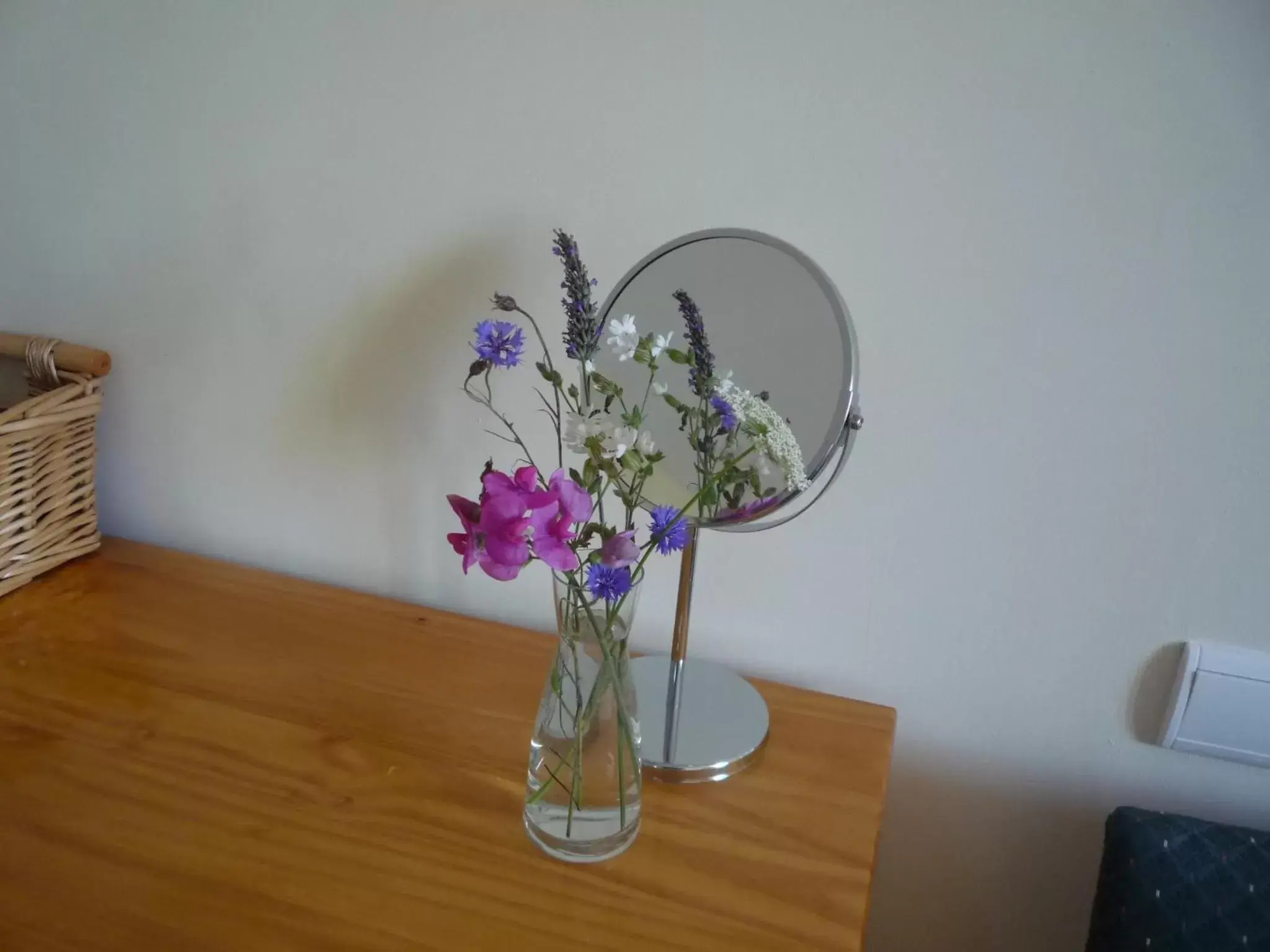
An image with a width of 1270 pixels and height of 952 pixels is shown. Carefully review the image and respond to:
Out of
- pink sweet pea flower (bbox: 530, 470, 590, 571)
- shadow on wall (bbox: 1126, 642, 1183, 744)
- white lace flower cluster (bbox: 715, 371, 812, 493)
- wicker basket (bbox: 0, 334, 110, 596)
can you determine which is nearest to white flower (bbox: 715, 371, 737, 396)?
white lace flower cluster (bbox: 715, 371, 812, 493)

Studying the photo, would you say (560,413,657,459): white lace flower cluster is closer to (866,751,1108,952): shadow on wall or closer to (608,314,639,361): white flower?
(608,314,639,361): white flower

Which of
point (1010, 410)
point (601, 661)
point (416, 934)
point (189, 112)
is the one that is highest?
point (189, 112)

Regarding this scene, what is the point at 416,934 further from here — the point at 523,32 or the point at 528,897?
the point at 523,32

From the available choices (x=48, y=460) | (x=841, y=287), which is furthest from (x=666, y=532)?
(x=48, y=460)

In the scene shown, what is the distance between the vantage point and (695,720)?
729 millimetres

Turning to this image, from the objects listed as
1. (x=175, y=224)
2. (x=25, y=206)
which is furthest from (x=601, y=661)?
(x=25, y=206)

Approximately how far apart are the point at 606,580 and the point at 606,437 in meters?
0.09

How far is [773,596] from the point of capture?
808 mm

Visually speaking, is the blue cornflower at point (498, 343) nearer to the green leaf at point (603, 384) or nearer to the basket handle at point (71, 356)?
the green leaf at point (603, 384)

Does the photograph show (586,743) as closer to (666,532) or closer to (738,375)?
(666,532)

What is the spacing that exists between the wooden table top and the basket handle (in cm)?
20

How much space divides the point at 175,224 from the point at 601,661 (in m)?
0.61

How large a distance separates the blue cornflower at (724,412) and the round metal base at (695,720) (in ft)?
0.62

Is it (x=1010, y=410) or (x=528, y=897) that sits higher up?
(x=1010, y=410)
